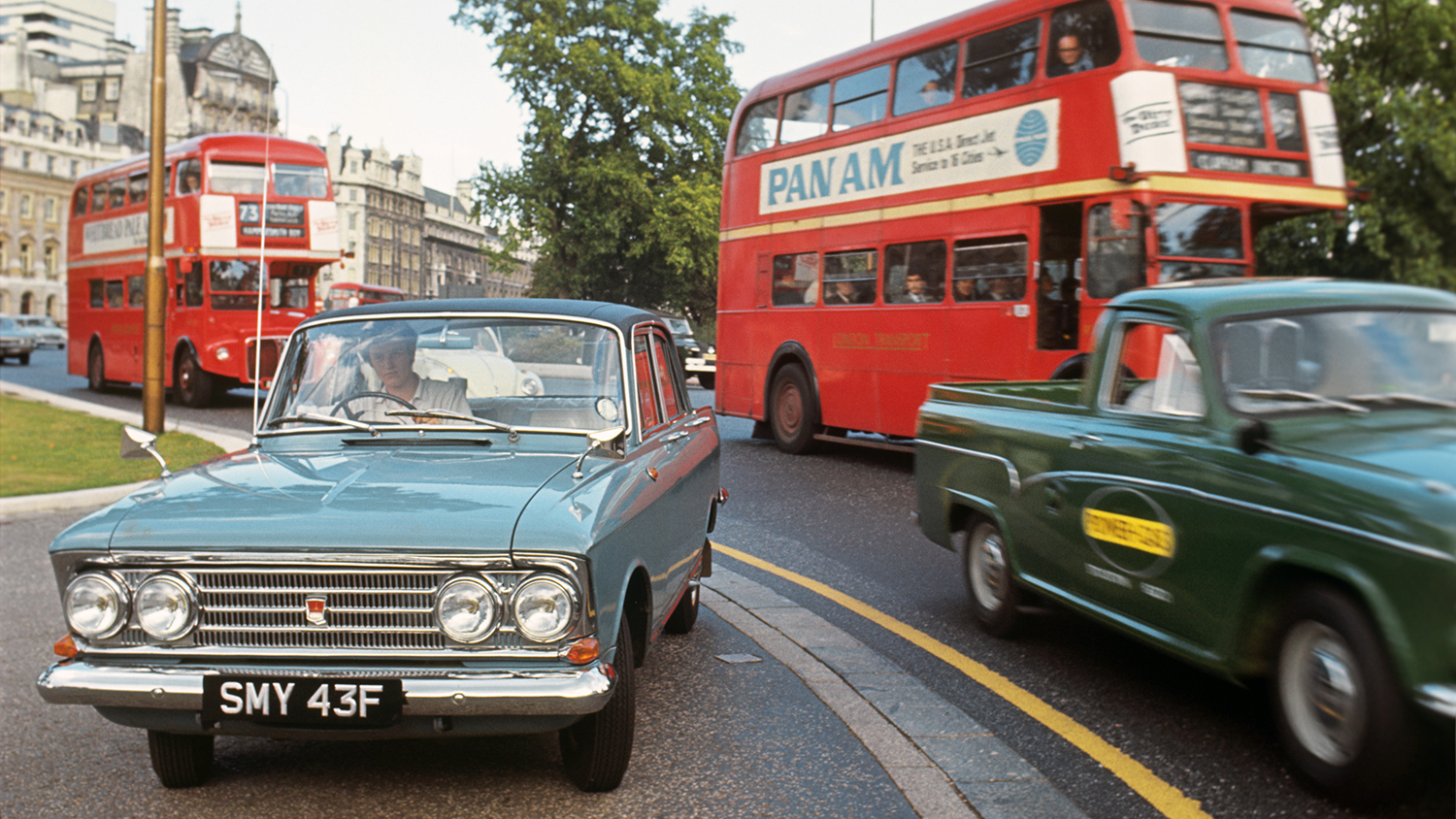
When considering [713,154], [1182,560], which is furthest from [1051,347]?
[713,154]

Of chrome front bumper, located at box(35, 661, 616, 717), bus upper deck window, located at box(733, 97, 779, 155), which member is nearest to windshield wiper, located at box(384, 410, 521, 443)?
chrome front bumper, located at box(35, 661, 616, 717)

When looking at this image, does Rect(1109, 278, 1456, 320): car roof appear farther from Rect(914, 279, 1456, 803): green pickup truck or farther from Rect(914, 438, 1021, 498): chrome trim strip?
Rect(914, 438, 1021, 498): chrome trim strip

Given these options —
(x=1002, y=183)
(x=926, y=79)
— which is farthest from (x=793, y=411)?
(x=1002, y=183)

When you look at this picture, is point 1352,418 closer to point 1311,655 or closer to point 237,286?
point 1311,655

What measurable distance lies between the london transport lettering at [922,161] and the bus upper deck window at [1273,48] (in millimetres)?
1572

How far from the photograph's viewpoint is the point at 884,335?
13.5 meters

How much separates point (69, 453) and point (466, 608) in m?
12.0

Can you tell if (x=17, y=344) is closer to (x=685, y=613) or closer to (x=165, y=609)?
(x=685, y=613)

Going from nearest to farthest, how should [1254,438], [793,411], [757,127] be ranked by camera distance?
[1254,438] < [793,411] < [757,127]

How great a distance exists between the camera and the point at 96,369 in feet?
85.4

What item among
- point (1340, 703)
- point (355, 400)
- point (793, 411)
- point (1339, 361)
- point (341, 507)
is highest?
point (1339, 361)

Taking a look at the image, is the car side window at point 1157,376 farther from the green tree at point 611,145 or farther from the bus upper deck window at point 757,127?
the green tree at point 611,145

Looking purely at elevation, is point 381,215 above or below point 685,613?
above

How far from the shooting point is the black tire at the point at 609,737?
3.90m
